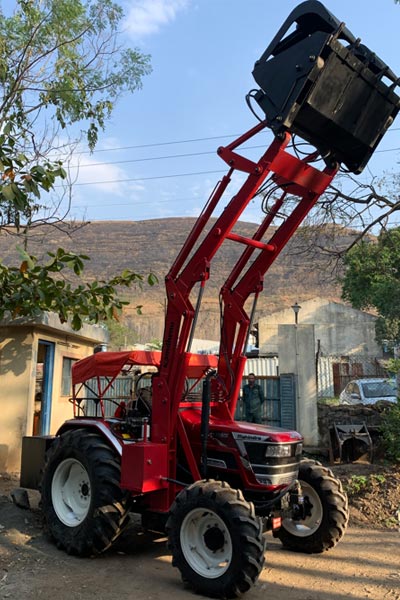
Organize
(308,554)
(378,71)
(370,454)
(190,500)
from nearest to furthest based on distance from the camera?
(190,500) → (378,71) → (308,554) → (370,454)

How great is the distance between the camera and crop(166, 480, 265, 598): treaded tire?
4246 mm

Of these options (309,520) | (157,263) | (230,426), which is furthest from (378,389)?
(157,263)

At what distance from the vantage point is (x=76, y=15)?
991 centimetres

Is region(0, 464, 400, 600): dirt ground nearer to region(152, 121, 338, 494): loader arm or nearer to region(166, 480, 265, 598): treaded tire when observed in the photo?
region(166, 480, 265, 598): treaded tire

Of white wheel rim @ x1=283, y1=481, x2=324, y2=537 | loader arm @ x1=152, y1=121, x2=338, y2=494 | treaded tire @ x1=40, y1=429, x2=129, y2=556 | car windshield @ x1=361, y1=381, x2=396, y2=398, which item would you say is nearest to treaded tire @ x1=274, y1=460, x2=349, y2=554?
white wheel rim @ x1=283, y1=481, x2=324, y2=537

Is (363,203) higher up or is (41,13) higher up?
(41,13)

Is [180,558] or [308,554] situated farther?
[308,554]

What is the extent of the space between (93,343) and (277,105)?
8.25m

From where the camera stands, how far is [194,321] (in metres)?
5.32

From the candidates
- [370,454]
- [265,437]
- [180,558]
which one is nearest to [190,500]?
[180,558]

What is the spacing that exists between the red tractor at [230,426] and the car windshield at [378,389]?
10.6m

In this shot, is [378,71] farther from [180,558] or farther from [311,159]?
[180,558]

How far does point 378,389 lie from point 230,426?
11.8m

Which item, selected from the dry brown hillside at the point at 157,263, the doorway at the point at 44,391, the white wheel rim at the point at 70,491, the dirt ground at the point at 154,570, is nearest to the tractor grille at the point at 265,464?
the dirt ground at the point at 154,570
